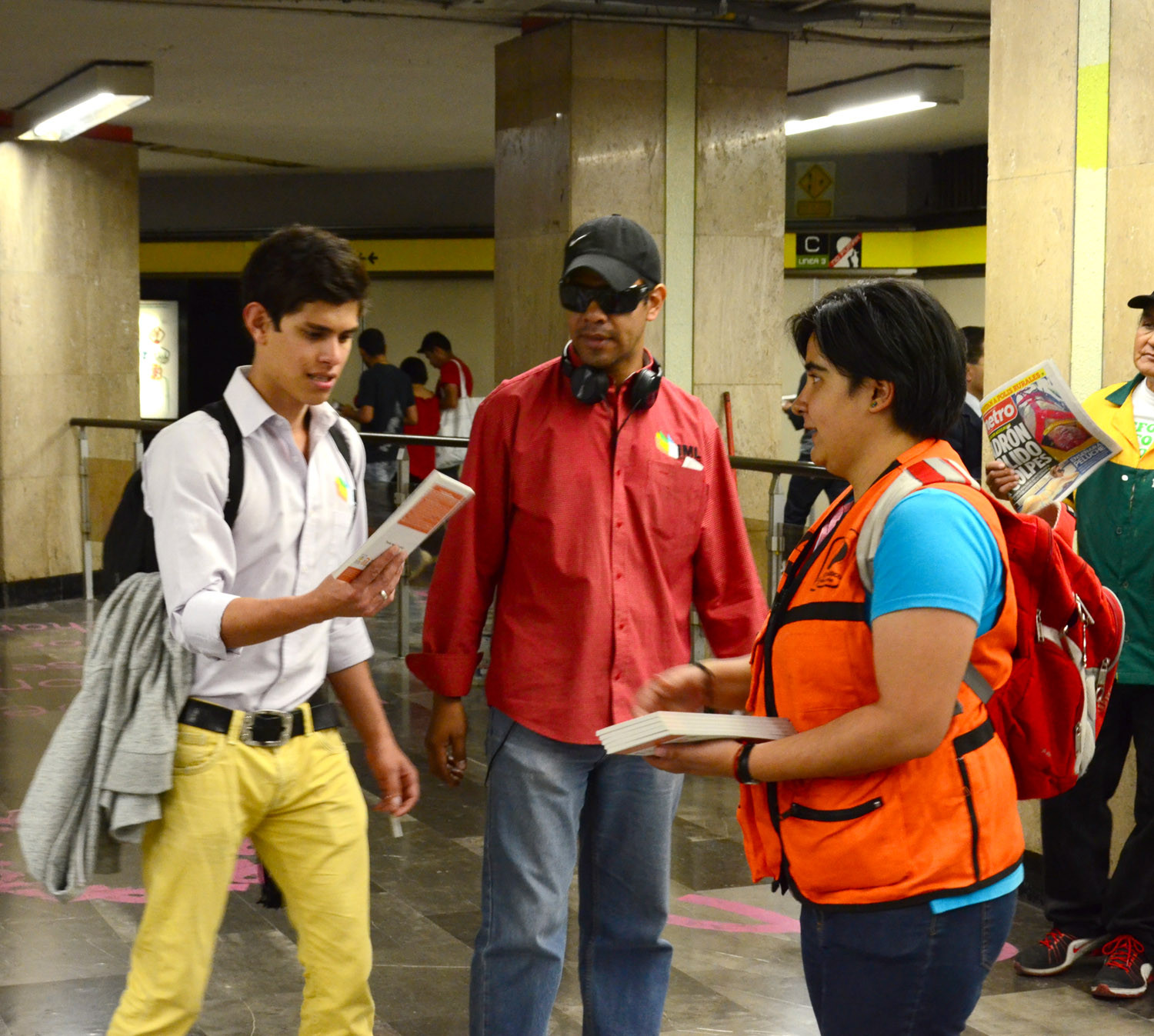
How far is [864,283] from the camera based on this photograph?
1897 millimetres

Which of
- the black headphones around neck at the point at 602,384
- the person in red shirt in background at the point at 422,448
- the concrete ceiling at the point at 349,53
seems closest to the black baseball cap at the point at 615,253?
the black headphones around neck at the point at 602,384

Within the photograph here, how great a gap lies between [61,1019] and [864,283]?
106 inches

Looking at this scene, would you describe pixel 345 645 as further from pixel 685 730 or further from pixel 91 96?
pixel 91 96

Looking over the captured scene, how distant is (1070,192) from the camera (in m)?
4.39

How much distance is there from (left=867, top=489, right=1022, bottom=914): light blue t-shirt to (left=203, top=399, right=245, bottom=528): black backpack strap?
1085 mm

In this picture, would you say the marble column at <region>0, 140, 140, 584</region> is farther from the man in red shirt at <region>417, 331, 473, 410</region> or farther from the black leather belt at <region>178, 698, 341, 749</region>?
the black leather belt at <region>178, 698, 341, 749</region>

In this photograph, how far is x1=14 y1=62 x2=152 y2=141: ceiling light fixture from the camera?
974 centimetres

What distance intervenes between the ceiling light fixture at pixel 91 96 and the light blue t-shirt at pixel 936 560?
9060 millimetres

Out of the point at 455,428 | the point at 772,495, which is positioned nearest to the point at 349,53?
the point at 455,428

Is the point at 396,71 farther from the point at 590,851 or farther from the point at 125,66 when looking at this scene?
the point at 590,851

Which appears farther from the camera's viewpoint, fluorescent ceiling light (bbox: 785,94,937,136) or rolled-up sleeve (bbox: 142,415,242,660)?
fluorescent ceiling light (bbox: 785,94,937,136)

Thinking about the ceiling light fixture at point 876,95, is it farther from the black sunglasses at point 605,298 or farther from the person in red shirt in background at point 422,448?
the black sunglasses at point 605,298

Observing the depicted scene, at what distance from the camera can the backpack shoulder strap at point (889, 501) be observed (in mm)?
1771

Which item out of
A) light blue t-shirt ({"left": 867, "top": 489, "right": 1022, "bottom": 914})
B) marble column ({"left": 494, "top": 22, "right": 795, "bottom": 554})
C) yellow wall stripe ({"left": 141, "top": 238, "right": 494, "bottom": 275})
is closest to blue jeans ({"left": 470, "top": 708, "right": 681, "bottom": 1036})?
light blue t-shirt ({"left": 867, "top": 489, "right": 1022, "bottom": 914})
